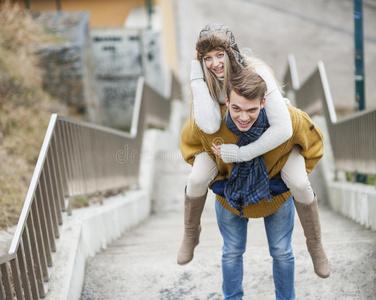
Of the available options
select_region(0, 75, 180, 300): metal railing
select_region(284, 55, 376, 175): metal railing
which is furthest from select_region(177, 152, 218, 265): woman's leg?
select_region(284, 55, 376, 175): metal railing

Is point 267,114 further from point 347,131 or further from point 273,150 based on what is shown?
point 347,131

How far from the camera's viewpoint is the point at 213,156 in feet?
8.13

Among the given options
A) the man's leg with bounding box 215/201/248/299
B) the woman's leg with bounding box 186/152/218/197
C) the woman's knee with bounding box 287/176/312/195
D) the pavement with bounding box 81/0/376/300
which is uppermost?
the woman's leg with bounding box 186/152/218/197

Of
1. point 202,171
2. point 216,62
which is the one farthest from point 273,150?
point 216,62

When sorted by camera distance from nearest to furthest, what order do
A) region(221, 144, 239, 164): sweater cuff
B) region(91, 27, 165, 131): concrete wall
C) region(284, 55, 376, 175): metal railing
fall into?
region(221, 144, 239, 164): sweater cuff → region(284, 55, 376, 175): metal railing → region(91, 27, 165, 131): concrete wall

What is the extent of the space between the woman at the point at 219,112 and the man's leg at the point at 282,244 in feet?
0.28

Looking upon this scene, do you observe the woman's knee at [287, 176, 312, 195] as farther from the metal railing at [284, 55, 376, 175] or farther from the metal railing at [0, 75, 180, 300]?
the metal railing at [284, 55, 376, 175]

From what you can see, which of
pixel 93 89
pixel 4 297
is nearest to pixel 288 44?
pixel 93 89

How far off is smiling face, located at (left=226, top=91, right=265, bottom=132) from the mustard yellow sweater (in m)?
0.12

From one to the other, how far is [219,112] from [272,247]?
0.82 meters

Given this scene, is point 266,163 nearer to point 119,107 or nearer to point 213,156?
point 213,156

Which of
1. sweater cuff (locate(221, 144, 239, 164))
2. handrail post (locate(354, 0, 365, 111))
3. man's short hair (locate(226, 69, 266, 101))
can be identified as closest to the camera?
man's short hair (locate(226, 69, 266, 101))

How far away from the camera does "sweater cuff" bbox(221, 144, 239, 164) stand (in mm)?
2283

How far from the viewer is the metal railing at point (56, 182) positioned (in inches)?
97.5
